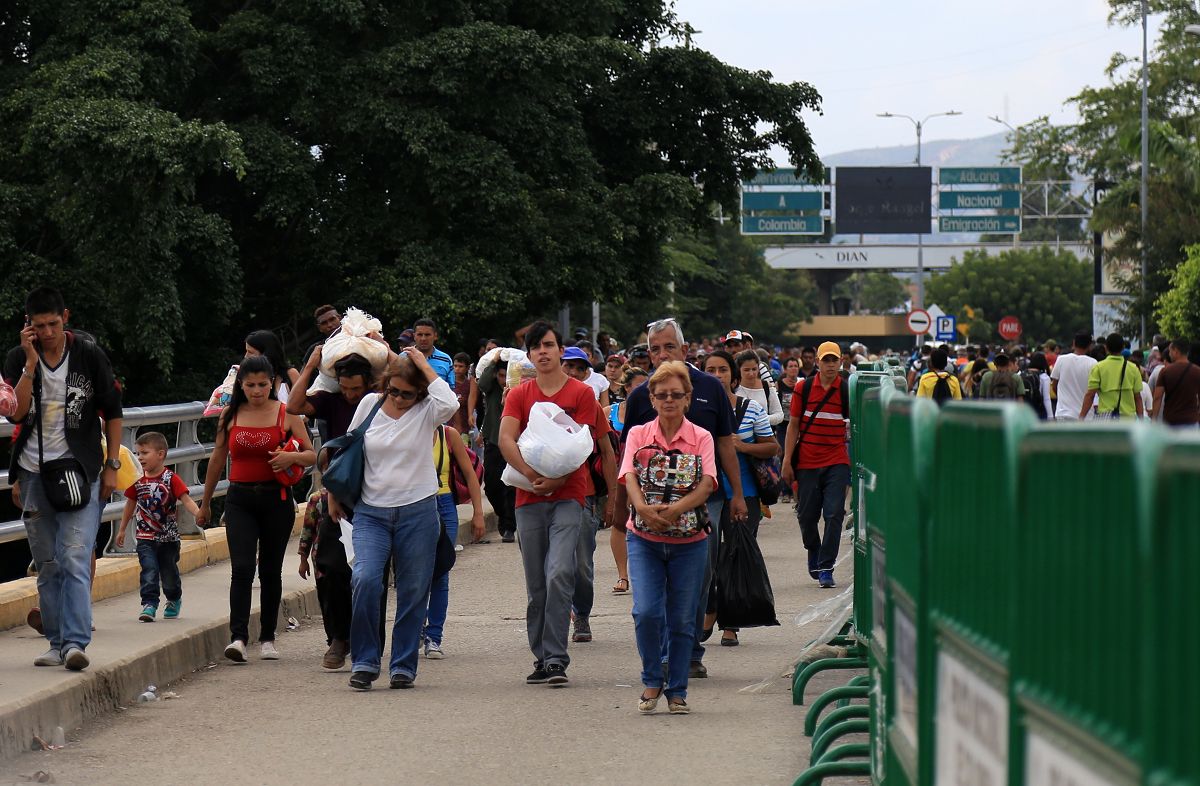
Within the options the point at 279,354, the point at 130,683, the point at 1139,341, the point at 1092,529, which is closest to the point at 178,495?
the point at 279,354

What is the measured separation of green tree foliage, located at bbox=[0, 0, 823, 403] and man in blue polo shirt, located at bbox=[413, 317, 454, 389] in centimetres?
742

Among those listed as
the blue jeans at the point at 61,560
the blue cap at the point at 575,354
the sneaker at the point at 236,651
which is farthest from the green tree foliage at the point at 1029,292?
the blue jeans at the point at 61,560

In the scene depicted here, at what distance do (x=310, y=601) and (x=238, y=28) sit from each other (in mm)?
15540

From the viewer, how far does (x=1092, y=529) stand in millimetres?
1663

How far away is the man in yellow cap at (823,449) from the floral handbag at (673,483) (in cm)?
423

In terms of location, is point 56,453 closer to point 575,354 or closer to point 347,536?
point 347,536

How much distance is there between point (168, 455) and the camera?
10.9 metres

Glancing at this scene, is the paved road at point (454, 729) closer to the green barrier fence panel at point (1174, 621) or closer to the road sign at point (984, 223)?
the green barrier fence panel at point (1174, 621)

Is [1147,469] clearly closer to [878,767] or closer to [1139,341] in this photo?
[878,767]

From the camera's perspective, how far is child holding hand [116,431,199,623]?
8.52 m

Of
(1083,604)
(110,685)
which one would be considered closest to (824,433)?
(110,685)

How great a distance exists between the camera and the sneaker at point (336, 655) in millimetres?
8016

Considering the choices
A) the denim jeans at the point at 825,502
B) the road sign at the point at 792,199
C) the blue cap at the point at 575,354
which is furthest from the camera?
the road sign at the point at 792,199

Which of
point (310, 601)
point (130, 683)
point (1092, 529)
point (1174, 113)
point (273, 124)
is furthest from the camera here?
point (1174, 113)
